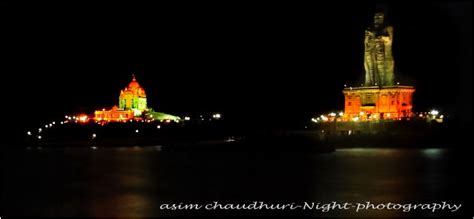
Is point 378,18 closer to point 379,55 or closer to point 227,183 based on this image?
point 379,55

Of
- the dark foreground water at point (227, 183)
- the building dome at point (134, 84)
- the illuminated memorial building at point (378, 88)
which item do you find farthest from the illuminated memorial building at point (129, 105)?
the dark foreground water at point (227, 183)

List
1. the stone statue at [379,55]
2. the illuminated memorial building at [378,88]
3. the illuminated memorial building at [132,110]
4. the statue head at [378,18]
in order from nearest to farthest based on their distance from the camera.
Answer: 1. the illuminated memorial building at [378,88]
2. the statue head at [378,18]
3. the stone statue at [379,55]
4. the illuminated memorial building at [132,110]

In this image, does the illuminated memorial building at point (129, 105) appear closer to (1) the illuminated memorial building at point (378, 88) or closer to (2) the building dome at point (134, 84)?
(2) the building dome at point (134, 84)

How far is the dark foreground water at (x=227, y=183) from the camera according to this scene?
24734 mm

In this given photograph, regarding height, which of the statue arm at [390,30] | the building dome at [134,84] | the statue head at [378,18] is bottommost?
the building dome at [134,84]

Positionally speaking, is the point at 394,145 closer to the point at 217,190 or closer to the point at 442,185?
the point at 442,185

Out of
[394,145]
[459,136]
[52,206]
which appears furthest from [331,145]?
[52,206]

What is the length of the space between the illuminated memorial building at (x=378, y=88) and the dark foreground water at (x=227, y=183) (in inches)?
863

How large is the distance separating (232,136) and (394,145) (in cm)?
2138

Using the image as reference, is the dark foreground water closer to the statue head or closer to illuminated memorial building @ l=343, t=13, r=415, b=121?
illuminated memorial building @ l=343, t=13, r=415, b=121

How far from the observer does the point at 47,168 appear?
131 feet

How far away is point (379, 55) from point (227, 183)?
43871mm

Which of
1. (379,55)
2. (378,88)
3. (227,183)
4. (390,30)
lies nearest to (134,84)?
A: (379,55)

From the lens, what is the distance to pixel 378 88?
231 ft
